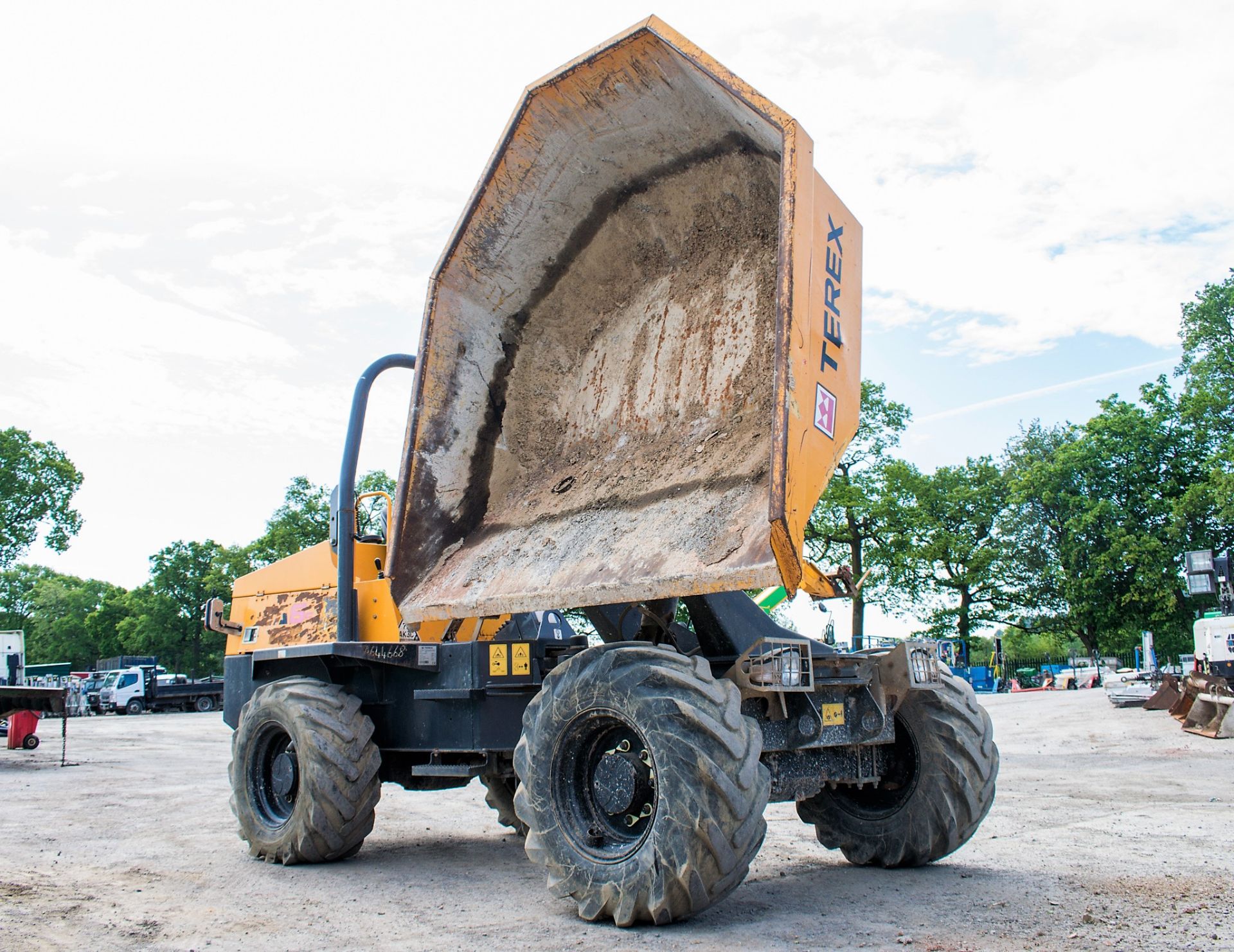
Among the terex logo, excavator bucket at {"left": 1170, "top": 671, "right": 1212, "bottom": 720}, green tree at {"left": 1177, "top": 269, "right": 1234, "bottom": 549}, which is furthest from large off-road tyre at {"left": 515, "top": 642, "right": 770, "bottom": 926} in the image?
green tree at {"left": 1177, "top": 269, "right": 1234, "bottom": 549}

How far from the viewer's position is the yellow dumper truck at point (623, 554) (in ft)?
14.0

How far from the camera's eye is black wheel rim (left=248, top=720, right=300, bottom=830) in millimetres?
6363

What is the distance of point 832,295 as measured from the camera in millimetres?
4691

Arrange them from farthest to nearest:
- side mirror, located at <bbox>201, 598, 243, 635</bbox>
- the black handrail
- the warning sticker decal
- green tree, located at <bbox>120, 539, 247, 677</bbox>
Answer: green tree, located at <bbox>120, 539, 247, 677</bbox>
side mirror, located at <bbox>201, 598, 243, 635</bbox>
the black handrail
the warning sticker decal

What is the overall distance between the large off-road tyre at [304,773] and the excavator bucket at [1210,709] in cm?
1227

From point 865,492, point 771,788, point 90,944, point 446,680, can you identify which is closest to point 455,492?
point 446,680

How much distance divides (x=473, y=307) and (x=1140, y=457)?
4034 cm

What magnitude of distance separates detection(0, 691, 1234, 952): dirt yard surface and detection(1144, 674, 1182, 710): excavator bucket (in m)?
9.69

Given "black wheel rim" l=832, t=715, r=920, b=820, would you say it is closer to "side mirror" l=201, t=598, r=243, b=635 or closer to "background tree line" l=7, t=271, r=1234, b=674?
"side mirror" l=201, t=598, r=243, b=635

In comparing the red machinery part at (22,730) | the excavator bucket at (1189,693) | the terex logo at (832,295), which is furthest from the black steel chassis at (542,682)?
the excavator bucket at (1189,693)

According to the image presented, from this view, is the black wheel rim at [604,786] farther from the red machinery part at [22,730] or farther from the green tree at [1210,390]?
the green tree at [1210,390]

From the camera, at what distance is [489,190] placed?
5.96 m

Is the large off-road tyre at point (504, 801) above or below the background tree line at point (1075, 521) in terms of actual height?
below

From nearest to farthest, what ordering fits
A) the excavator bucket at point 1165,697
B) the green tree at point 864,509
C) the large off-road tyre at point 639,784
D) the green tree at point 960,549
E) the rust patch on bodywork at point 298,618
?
the large off-road tyre at point 639,784 < the rust patch on bodywork at point 298,618 < the excavator bucket at point 1165,697 < the green tree at point 864,509 < the green tree at point 960,549
